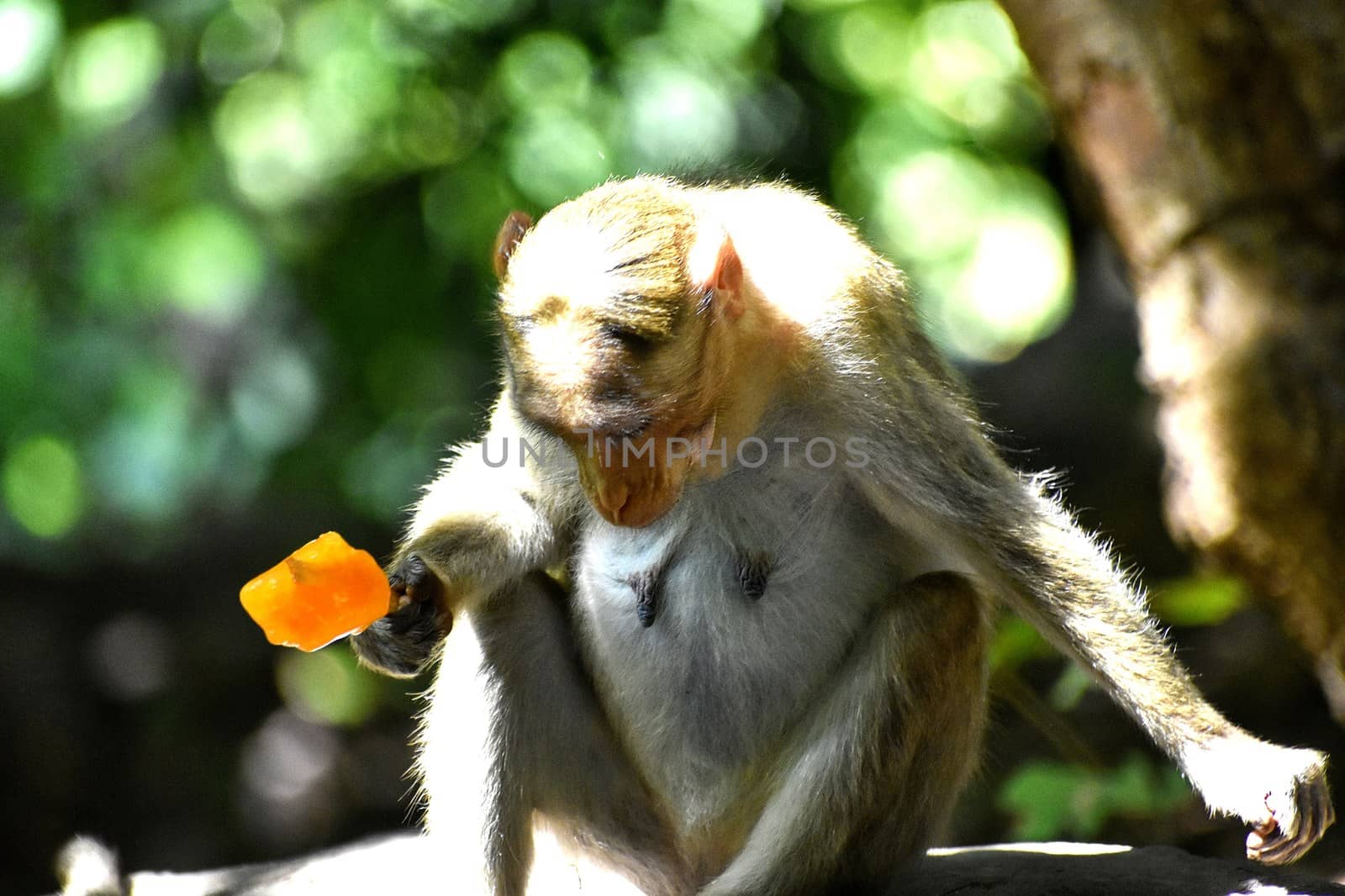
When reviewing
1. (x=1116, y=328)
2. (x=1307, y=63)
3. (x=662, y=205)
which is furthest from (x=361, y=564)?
(x=1116, y=328)

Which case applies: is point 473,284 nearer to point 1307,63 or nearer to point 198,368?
point 198,368

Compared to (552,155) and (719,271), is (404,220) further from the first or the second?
(719,271)

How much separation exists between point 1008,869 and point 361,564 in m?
2.35

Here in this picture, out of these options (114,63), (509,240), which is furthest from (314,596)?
(114,63)

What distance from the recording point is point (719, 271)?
399 cm

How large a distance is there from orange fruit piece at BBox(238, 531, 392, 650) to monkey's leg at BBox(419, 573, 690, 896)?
43 cm

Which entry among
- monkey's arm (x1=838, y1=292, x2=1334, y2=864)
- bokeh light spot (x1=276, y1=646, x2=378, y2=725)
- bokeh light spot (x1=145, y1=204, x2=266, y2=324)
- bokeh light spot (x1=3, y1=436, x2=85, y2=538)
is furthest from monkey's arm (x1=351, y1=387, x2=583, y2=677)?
bokeh light spot (x1=276, y1=646, x2=378, y2=725)

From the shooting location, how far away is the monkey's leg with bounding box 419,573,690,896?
4410 mm

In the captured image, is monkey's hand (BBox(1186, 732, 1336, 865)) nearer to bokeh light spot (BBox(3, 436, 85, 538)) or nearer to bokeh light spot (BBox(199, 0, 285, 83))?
bokeh light spot (BBox(199, 0, 285, 83))

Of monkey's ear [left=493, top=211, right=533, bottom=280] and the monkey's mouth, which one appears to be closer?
the monkey's mouth

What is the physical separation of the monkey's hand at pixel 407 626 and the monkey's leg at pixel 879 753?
1199 mm

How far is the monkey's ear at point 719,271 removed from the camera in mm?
3961

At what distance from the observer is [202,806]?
10.2 m

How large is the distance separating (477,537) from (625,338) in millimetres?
1141
